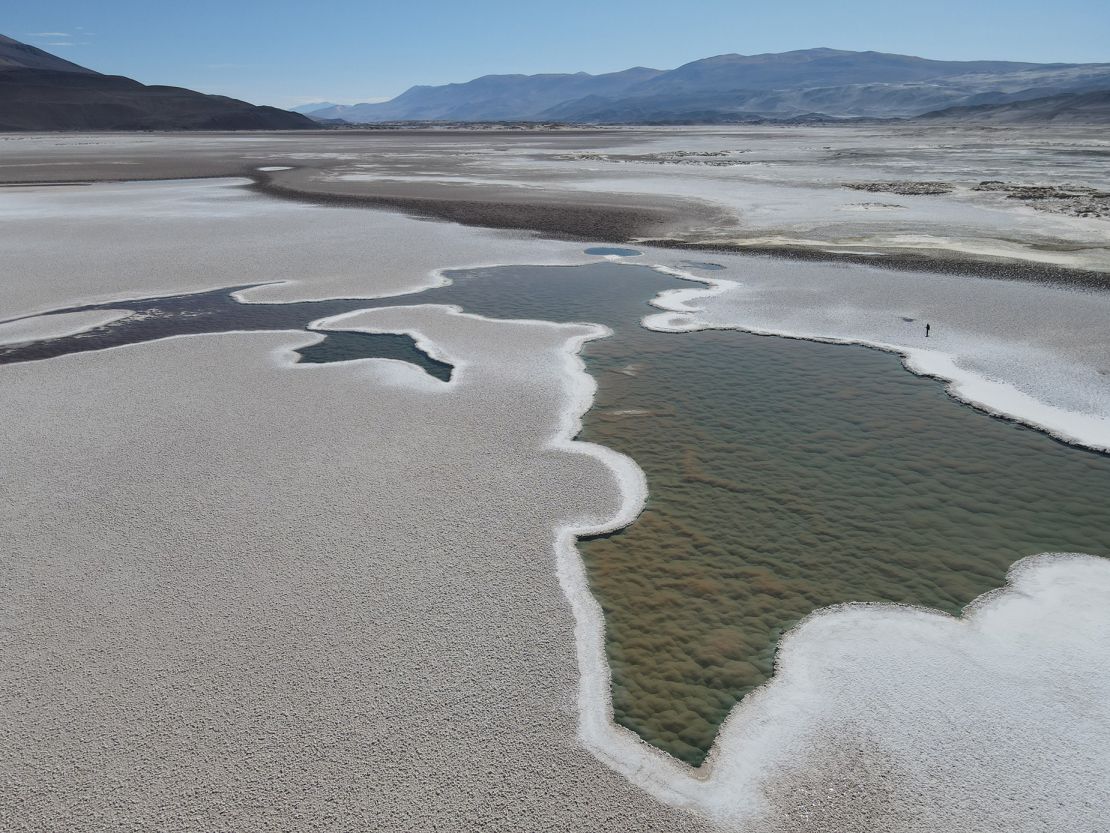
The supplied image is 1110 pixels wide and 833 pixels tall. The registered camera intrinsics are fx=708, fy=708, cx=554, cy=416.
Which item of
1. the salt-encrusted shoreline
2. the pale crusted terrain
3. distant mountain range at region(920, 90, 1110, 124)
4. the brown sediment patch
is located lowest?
the pale crusted terrain

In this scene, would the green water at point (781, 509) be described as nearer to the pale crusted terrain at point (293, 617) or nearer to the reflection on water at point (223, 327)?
the pale crusted terrain at point (293, 617)

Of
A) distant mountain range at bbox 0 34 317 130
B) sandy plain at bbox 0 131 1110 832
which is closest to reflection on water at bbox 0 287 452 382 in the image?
sandy plain at bbox 0 131 1110 832

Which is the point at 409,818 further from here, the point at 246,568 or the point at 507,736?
the point at 246,568

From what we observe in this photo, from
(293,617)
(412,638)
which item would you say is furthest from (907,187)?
(293,617)

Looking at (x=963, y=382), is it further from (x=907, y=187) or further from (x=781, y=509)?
(x=907, y=187)

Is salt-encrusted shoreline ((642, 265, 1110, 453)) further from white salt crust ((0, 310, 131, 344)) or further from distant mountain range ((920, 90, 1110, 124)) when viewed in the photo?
distant mountain range ((920, 90, 1110, 124))

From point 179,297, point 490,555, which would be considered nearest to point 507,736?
point 490,555
